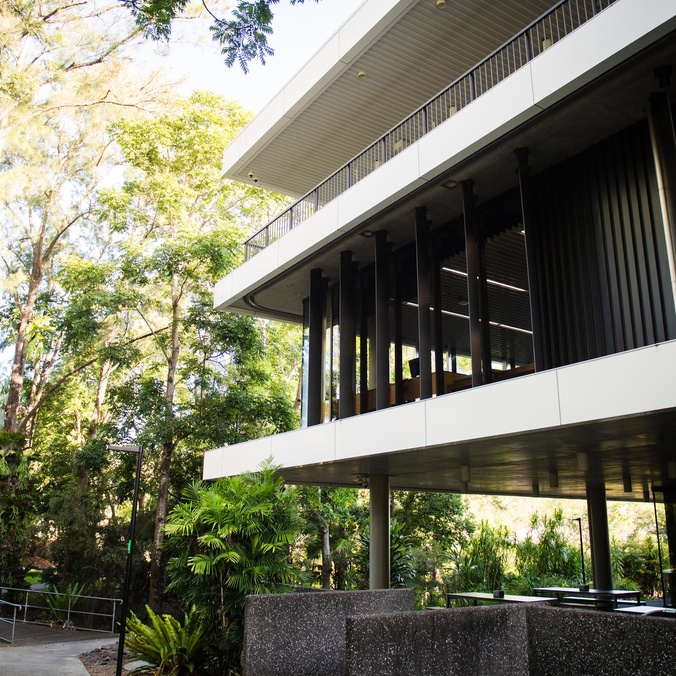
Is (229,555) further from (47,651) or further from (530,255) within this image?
(47,651)

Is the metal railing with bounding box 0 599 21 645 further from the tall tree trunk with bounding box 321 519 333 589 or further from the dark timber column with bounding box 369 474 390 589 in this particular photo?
the tall tree trunk with bounding box 321 519 333 589

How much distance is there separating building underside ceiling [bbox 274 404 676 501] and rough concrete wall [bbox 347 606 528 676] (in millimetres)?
2354

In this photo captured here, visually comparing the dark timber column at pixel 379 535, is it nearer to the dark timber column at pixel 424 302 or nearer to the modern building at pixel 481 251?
the modern building at pixel 481 251

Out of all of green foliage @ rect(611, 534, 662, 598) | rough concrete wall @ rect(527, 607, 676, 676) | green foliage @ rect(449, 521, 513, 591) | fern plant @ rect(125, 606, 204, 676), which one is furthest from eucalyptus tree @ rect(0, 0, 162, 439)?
green foliage @ rect(611, 534, 662, 598)

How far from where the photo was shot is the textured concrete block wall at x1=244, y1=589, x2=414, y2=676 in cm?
771

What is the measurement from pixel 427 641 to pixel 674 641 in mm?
2210

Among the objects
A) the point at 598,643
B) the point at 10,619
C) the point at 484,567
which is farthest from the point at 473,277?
the point at 10,619

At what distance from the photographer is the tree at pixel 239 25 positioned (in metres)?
5.70

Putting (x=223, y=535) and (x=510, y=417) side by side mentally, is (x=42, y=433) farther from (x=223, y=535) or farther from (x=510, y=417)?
(x=510, y=417)

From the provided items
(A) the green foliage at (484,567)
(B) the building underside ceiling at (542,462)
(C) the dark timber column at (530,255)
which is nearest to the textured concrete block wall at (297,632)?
(B) the building underside ceiling at (542,462)

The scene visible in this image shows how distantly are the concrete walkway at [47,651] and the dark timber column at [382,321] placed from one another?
23.0ft

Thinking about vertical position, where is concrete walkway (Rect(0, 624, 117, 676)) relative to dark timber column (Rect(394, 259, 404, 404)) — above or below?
below

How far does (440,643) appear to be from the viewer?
652 centimetres

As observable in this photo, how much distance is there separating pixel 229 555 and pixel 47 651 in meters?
7.10
